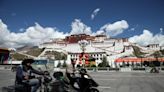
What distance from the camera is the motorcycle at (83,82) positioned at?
26.4 ft

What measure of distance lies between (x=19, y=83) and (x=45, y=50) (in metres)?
160

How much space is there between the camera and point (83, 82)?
26.8 ft

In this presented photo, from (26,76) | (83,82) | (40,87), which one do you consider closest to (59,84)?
(40,87)

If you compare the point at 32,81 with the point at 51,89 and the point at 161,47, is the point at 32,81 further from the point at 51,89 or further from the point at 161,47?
the point at 161,47

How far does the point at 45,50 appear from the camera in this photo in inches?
6491

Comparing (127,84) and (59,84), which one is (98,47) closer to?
(127,84)

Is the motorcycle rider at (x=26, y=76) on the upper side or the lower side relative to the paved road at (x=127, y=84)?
upper

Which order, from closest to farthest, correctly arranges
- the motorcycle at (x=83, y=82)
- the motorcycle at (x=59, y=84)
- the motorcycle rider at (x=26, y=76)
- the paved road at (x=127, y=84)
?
the motorcycle rider at (x=26, y=76)
the motorcycle at (x=59, y=84)
the motorcycle at (x=83, y=82)
the paved road at (x=127, y=84)

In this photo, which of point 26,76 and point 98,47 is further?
point 98,47

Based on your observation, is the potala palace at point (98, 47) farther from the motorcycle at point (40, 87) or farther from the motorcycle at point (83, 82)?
the motorcycle at point (40, 87)

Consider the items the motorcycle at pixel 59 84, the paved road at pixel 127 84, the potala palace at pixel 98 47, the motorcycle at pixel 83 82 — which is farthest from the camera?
the potala palace at pixel 98 47

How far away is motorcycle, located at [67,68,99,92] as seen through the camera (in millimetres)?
8047

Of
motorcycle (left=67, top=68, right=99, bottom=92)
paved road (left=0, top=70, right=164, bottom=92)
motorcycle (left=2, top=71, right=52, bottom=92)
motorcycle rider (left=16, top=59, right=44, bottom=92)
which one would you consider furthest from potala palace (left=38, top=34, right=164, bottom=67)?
motorcycle rider (left=16, top=59, right=44, bottom=92)

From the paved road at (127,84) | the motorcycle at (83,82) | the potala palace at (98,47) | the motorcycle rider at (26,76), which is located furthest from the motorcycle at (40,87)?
the potala palace at (98,47)
